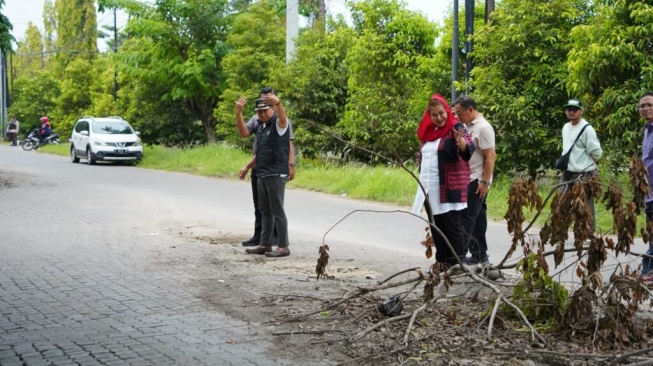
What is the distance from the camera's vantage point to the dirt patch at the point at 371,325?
17.4 ft

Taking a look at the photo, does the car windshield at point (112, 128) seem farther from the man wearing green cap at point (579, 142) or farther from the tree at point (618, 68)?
the man wearing green cap at point (579, 142)

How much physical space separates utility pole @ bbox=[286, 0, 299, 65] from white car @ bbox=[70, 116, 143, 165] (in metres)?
7.69

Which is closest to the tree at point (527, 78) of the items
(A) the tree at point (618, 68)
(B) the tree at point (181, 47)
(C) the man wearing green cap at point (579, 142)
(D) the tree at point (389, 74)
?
(A) the tree at point (618, 68)

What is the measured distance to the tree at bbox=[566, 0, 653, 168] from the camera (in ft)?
42.6

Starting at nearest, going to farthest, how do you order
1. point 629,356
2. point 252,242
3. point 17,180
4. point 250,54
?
point 629,356 → point 252,242 → point 17,180 → point 250,54

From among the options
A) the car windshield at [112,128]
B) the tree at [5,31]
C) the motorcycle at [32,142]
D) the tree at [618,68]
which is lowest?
the motorcycle at [32,142]

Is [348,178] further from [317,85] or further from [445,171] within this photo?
[445,171]

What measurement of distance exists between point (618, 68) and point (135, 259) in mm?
8315

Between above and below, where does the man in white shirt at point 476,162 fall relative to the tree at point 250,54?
below

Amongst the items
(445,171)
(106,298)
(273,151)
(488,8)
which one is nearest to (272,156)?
(273,151)

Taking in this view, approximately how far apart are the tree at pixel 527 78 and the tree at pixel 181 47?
15.4m

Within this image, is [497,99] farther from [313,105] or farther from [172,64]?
[172,64]

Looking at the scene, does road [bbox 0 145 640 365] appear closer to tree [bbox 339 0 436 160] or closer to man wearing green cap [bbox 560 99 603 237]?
man wearing green cap [bbox 560 99 603 237]

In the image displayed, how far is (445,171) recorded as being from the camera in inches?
283
